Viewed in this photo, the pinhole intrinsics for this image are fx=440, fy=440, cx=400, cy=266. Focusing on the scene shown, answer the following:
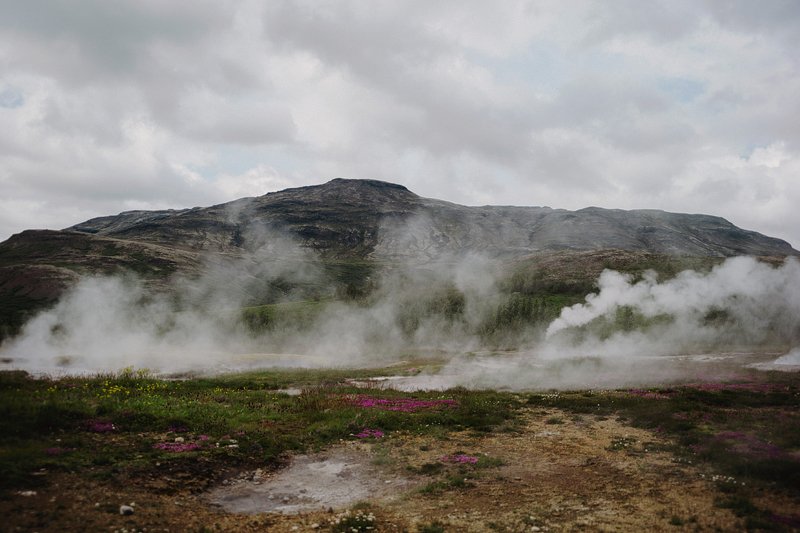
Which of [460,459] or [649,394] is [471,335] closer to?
[649,394]

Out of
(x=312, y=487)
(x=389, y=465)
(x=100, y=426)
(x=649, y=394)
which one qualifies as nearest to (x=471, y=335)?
(x=649, y=394)

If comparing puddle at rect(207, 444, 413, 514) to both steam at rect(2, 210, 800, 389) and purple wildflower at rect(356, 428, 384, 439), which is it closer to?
purple wildflower at rect(356, 428, 384, 439)

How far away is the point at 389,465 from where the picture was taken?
59.3 ft

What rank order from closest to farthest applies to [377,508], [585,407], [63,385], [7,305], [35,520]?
[35,520] < [377,508] < [63,385] < [585,407] < [7,305]

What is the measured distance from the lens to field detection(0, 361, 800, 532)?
40.3ft

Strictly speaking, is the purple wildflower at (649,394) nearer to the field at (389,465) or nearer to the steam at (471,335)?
the field at (389,465)

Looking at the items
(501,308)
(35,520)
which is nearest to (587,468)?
(35,520)

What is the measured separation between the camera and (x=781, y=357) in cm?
5550

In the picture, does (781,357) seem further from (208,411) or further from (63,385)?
(63,385)

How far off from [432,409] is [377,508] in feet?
50.3

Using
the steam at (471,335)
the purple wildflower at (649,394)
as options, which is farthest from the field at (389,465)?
the steam at (471,335)

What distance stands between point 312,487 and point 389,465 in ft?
11.6

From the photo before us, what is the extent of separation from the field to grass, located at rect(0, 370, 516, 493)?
81mm

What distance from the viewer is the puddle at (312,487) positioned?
14086 millimetres
